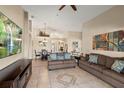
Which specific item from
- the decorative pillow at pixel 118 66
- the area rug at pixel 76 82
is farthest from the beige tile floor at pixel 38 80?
the decorative pillow at pixel 118 66

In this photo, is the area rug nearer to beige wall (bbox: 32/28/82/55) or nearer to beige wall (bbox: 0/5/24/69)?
beige wall (bbox: 0/5/24/69)

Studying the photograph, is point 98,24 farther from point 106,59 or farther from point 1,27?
point 1,27

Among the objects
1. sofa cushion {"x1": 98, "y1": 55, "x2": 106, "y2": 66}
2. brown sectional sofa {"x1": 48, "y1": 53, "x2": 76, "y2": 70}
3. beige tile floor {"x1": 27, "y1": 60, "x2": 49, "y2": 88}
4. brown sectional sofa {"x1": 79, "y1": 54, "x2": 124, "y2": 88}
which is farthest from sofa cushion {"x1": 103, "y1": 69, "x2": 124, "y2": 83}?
brown sectional sofa {"x1": 48, "y1": 53, "x2": 76, "y2": 70}

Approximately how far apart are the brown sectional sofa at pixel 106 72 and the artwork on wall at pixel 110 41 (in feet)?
1.74

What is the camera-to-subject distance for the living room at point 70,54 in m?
3.48

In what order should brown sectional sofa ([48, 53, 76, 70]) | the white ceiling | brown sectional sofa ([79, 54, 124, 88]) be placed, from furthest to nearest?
brown sectional sofa ([48, 53, 76, 70]) → the white ceiling → brown sectional sofa ([79, 54, 124, 88])

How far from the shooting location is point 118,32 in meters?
4.84

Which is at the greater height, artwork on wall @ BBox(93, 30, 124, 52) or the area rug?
artwork on wall @ BBox(93, 30, 124, 52)

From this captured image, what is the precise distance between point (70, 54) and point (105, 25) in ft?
9.11

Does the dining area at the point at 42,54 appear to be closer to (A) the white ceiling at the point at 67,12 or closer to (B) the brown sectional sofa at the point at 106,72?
(A) the white ceiling at the point at 67,12

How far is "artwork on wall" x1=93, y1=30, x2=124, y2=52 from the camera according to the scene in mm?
4732
